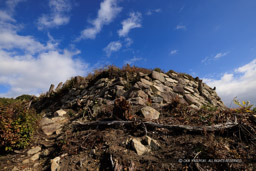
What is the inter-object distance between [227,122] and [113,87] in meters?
5.85

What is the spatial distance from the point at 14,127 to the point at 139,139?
451cm

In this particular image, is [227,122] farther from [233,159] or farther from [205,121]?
[233,159]

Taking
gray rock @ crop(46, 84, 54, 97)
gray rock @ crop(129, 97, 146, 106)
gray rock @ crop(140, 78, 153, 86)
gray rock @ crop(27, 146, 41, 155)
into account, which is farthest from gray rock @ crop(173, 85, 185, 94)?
gray rock @ crop(46, 84, 54, 97)

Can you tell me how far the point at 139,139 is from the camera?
4520 mm

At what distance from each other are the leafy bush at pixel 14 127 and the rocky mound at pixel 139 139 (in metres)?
0.40

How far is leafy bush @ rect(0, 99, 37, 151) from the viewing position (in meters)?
4.77

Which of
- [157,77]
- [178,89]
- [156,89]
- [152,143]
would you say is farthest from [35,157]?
[178,89]

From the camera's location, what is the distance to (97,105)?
23.7 feet

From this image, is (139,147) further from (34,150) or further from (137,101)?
(34,150)

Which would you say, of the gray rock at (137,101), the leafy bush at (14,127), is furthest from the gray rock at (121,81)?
the leafy bush at (14,127)

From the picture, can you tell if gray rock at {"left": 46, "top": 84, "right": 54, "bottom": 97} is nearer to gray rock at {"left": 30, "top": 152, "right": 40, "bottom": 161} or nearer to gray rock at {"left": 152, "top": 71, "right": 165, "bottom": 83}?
gray rock at {"left": 30, "top": 152, "right": 40, "bottom": 161}

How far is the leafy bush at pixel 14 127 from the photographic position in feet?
15.6

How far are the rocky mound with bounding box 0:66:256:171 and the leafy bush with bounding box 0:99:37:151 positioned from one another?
1.31 ft

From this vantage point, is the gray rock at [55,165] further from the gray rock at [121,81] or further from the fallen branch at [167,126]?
the gray rock at [121,81]
